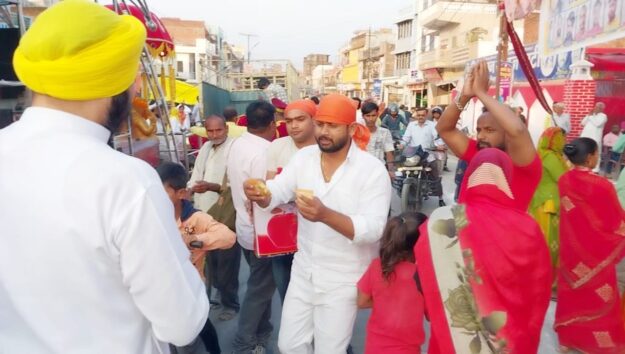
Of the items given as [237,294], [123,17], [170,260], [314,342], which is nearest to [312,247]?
[314,342]

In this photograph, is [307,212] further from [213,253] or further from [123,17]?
[213,253]

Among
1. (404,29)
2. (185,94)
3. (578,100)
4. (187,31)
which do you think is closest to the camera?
(578,100)

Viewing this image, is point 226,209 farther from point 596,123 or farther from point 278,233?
Result: point 596,123

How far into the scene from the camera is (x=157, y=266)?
108cm

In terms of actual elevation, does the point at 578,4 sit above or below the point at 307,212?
above

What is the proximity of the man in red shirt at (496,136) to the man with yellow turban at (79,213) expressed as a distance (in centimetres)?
157

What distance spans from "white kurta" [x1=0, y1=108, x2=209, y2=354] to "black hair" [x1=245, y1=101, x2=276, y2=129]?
2490 millimetres

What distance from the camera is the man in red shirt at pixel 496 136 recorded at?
247 cm

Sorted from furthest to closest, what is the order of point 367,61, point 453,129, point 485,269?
1. point 367,61
2. point 453,129
3. point 485,269

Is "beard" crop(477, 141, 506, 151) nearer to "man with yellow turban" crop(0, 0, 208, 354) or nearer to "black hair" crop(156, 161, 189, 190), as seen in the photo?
"black hair" crop(156, 161, 189, 190)

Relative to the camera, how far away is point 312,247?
2.42 meters

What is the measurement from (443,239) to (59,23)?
62.9 inches

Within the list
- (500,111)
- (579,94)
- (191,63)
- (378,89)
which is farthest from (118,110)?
(191,63)

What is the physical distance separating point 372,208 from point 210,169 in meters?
1.97
